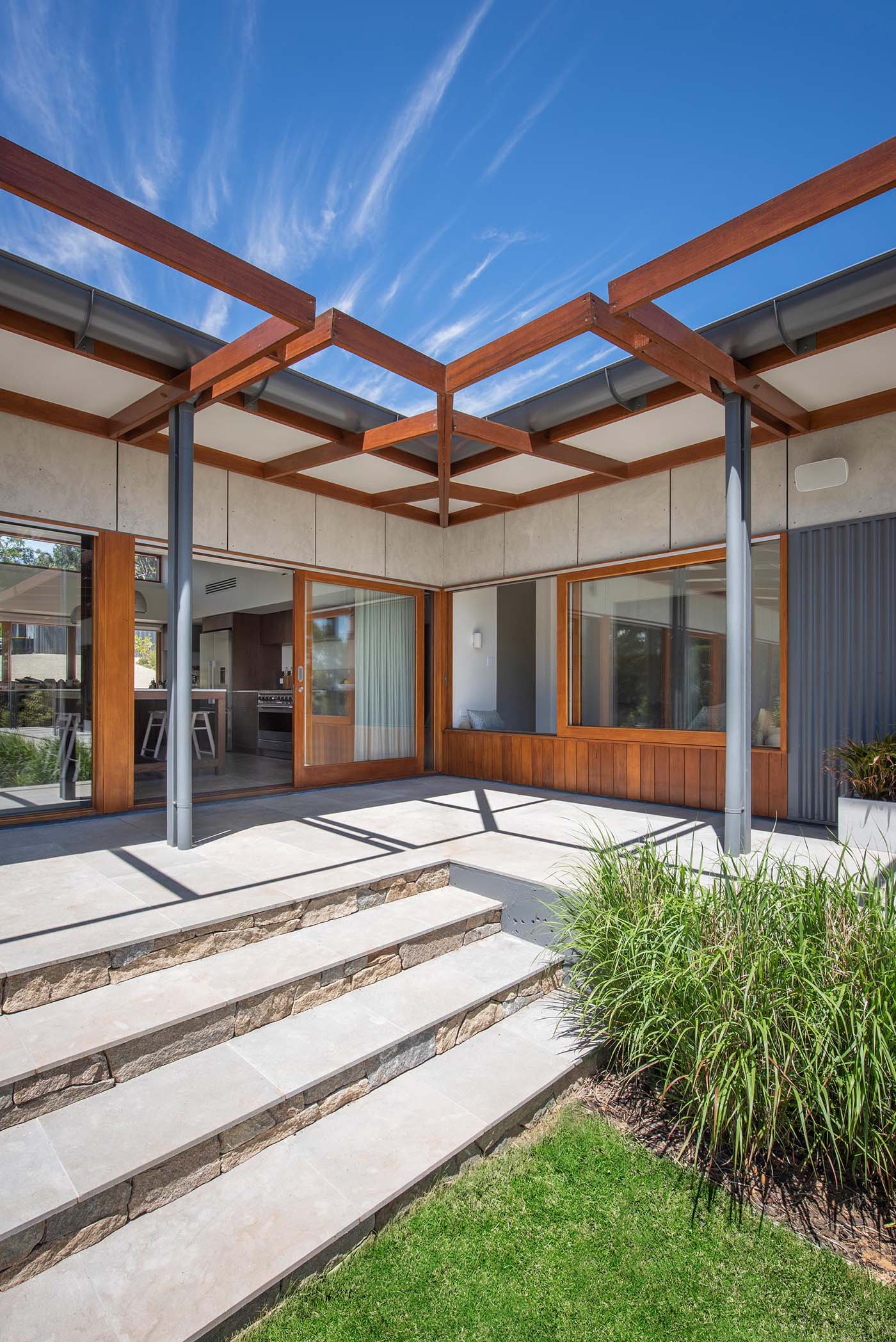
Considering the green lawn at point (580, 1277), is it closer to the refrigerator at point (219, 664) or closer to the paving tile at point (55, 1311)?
the paving tile at point (55, 1311)

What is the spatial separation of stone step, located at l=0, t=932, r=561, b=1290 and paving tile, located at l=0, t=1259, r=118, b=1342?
4cm

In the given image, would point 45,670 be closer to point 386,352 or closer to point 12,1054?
point 386,352

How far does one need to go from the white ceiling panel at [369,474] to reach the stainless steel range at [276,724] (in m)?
4.34

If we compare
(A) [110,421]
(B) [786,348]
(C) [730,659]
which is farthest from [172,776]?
(B) [786,348]

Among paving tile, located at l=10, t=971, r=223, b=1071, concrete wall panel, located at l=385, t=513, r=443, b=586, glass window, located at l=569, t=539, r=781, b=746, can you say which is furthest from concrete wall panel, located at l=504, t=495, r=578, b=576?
paving tile, located at l=10, t=971, r=223, b=1071

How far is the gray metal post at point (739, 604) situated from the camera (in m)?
4.45

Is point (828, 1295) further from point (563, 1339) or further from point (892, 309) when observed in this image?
point (892, 309)

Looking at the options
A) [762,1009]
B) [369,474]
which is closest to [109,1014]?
[762,1009]

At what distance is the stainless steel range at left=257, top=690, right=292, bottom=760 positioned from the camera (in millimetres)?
10461

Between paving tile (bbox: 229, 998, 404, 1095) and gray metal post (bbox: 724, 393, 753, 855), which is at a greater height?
gray metal post (bbox: 724, 393, 753, 855)

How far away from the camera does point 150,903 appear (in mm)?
3340

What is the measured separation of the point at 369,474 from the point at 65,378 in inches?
102

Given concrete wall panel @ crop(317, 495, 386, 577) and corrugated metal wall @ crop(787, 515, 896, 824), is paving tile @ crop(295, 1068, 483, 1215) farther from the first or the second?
concrete wall panel @ crop(317, 495, 386, 577)

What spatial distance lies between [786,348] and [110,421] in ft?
14.8
